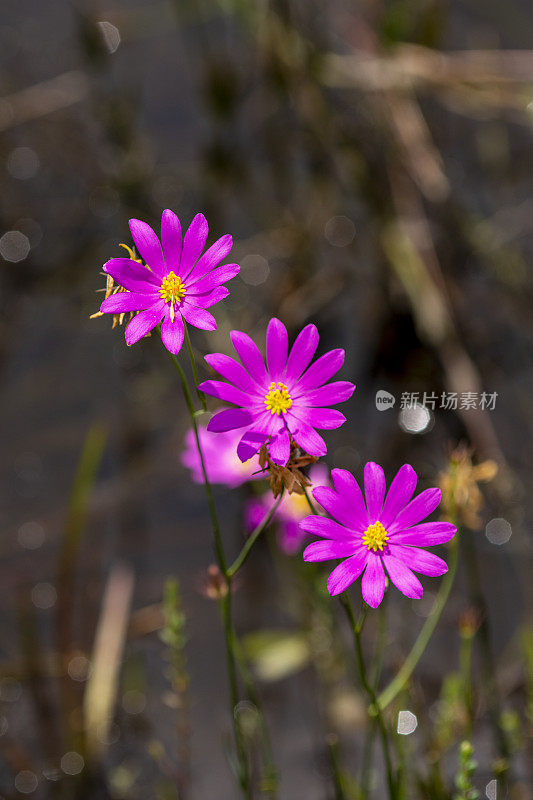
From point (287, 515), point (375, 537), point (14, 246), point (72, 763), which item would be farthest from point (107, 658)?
point (14, 246)

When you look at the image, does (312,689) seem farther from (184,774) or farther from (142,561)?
(142,561)

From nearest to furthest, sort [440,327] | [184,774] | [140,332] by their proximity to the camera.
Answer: [140,332] → [184,774] → [440,327]

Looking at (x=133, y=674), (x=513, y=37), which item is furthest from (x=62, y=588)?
(x=513, y=37)

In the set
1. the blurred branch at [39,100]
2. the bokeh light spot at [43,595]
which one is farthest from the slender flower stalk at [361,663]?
the blurred branch at [39,100]

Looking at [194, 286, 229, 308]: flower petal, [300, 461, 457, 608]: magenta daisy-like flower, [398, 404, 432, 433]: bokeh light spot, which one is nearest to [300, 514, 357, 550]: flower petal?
[300, 461, 457, 608]: magenta daisy-like flower

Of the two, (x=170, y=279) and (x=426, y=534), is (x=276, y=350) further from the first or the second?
(x=426, y=534)
